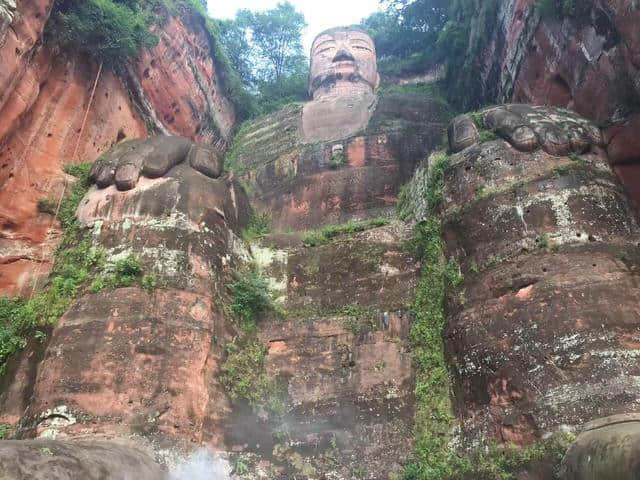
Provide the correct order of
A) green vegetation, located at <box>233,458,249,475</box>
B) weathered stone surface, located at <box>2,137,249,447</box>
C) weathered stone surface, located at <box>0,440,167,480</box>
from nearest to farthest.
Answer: weathered stone surface, located at <box>0,440,167,480</box> → weathered stone surface, located at <box>2,137,249,447</box> → green vegetation, located at <box>233,458,249,475</box>

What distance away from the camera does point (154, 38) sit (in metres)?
16.2

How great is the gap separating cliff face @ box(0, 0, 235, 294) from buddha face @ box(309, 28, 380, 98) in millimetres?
9744

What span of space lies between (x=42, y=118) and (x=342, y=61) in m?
16.0

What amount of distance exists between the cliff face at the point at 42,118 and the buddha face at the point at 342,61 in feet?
32.0

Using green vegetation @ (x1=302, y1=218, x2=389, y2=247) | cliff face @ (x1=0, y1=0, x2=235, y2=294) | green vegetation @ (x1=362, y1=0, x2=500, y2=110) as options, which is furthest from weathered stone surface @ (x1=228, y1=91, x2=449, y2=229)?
cliff face @ (x1=0, y1=0, x2=235, y2=294)

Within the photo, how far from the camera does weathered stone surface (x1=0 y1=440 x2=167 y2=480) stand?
5.58 metres

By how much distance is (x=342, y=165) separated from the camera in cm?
1828

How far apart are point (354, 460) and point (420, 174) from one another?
6807 mm

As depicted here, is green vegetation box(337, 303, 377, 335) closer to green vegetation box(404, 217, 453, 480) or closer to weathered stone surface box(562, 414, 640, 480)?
green vegetation box(404, 217, 453, 480)

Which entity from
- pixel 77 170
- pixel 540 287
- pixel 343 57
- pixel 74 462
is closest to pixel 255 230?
pixel 77 170

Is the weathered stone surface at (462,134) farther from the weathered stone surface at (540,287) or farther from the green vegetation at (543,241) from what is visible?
the green vegetation at (543,241)

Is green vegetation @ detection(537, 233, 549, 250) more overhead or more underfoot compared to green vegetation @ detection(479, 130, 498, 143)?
more underfoot

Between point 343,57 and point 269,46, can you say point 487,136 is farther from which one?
point 269,46

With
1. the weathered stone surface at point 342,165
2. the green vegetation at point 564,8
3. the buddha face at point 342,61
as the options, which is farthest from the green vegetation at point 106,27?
the green vegetation at point 564,8
